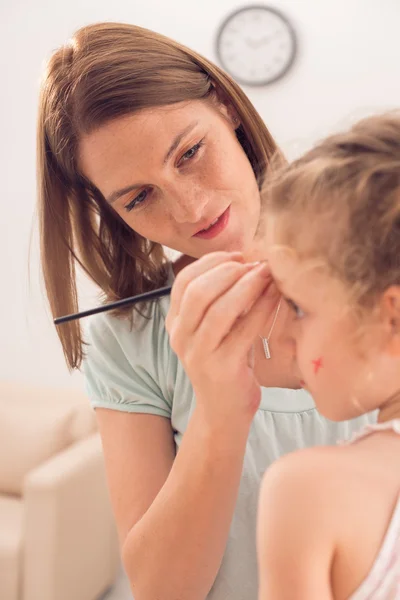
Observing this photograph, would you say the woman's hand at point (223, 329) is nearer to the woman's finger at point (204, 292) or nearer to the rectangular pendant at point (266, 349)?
the woman's finger at point (204, 292)

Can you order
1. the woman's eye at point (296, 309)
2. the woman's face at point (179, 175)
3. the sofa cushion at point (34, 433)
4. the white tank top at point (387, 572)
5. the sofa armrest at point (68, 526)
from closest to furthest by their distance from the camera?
the white tank top at point (387, 572) → the woman's eye at point (296, 309) → the woman's face at point (179, 175) → the sofa armrest at point (68, 526) → the sofa cushion at point (34, 433)

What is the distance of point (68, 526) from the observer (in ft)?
6.91

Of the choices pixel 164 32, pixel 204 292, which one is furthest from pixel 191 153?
pixel 164 32

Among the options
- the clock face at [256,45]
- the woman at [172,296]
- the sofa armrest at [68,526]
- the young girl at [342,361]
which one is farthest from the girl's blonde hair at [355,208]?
the clock face at [256,45]

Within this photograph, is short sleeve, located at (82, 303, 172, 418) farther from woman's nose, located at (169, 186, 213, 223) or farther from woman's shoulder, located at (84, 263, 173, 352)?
woman's nose, located at (169, 186, 213, 223)

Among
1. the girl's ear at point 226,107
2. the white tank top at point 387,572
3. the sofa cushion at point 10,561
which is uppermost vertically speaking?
the girl's ear at point 226,107

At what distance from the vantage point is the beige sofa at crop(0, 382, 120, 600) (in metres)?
2.03

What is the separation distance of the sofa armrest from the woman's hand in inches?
59.9

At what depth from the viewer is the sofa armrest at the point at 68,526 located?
2.02 m

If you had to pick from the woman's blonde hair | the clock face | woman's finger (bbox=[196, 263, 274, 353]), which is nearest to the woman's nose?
the woman's blonde hair

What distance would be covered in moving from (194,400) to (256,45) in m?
2.07

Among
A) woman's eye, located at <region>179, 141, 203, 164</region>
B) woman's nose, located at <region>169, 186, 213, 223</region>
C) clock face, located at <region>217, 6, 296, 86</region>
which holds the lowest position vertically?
woman's nose, located at <region>169, 186, 213, 223</region>

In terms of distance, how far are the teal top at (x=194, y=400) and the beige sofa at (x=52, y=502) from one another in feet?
3.96

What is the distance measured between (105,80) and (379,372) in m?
0.52
